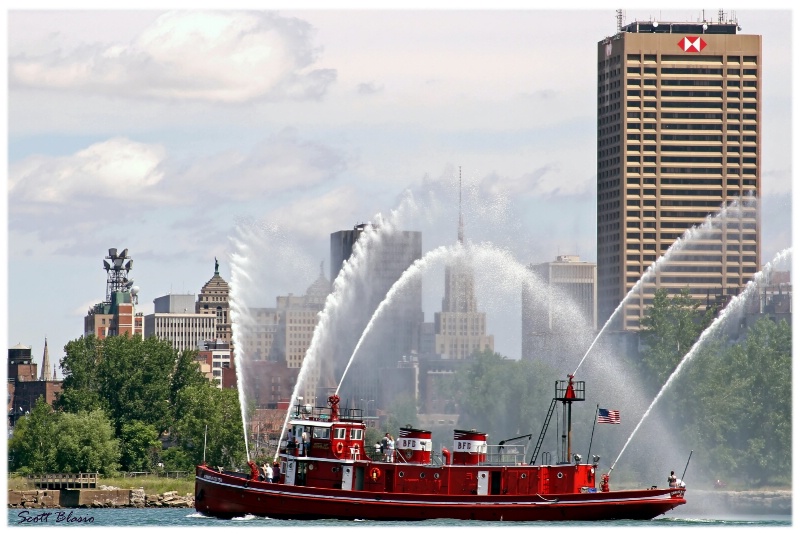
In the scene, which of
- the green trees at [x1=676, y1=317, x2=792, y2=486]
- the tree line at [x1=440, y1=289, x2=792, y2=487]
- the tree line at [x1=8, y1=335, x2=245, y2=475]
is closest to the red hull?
the tree line at [x1=8, y1=335, x2=245, y2=475]

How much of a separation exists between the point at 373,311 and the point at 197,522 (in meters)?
47.3

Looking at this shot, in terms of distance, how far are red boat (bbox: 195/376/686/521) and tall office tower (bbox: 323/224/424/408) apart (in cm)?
4542

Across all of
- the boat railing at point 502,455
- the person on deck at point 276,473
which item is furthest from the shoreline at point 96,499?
the person on deck at point 276,473

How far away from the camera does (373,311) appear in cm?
14462

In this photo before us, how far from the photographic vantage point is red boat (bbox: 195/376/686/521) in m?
94.0

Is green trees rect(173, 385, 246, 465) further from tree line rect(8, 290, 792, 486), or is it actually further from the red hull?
the red hull

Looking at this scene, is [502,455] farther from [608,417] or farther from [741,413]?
[741,413]

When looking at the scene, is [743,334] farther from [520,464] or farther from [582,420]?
[520,464]

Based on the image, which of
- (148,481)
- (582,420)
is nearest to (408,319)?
(582,420)

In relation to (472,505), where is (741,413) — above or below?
above

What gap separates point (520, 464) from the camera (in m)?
95.8

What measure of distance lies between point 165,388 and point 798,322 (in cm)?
6559

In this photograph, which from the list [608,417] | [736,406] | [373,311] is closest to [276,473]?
[608,417]
